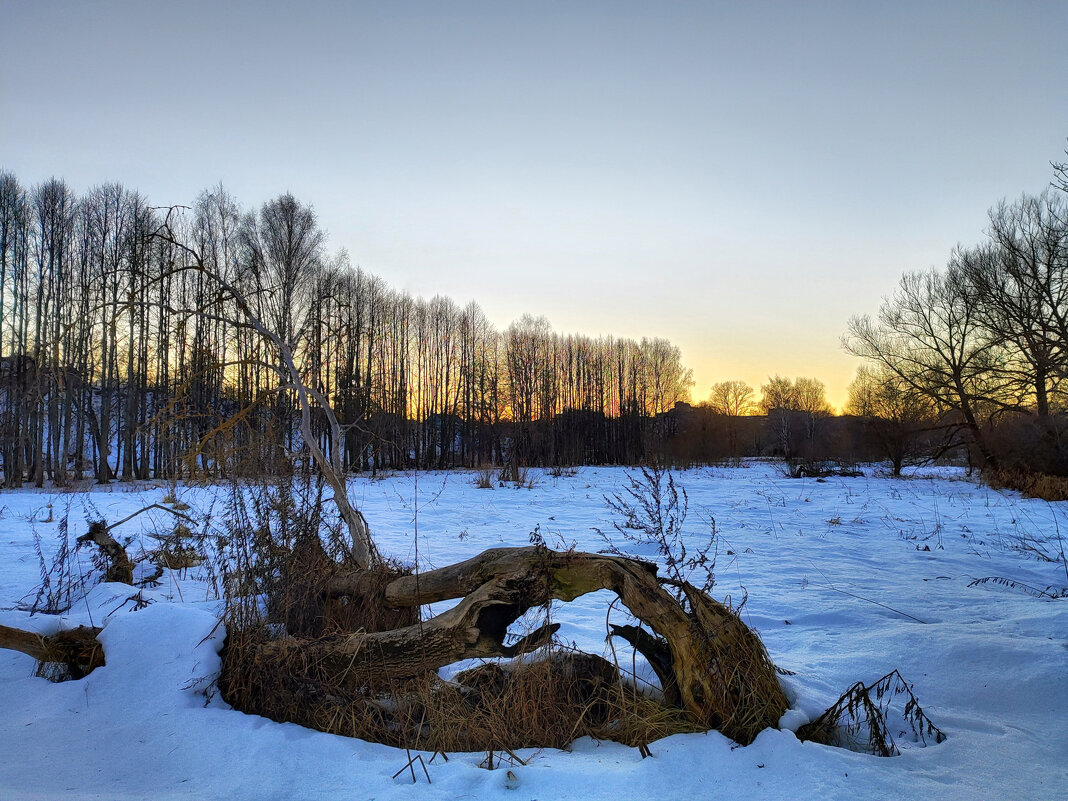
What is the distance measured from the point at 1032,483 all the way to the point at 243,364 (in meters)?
17.5

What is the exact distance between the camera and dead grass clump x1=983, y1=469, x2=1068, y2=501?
1300 cm

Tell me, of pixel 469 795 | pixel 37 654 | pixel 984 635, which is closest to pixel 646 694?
pixel 469 795

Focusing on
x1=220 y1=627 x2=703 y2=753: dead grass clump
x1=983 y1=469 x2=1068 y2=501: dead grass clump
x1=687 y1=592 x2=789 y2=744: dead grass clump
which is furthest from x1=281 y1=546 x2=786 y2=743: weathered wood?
x1=983 y1=469 x2=1068 y2=501: dead grass clump

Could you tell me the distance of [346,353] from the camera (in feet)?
22.2

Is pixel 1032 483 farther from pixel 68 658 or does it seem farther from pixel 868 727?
pixel 68 658

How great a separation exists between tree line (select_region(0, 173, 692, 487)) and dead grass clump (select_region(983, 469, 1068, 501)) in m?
9.66

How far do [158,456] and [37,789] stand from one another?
26643 mm

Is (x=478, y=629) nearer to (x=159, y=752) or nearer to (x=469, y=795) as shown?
(x=469, y=795)

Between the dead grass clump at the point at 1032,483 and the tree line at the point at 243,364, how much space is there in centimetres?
966

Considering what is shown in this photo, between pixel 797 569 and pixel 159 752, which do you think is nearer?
pixel 159 752

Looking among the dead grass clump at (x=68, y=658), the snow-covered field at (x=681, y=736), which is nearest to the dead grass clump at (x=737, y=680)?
the snow-covered field at (x=681, y=736)

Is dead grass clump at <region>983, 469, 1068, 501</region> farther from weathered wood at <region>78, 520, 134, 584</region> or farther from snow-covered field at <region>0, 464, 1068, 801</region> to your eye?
weathered wood at <region>78, 520, 134, 584</region>

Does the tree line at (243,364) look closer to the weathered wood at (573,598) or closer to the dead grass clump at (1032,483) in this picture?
the weathered wood at (573,598)

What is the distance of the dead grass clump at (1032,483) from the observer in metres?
13.0
